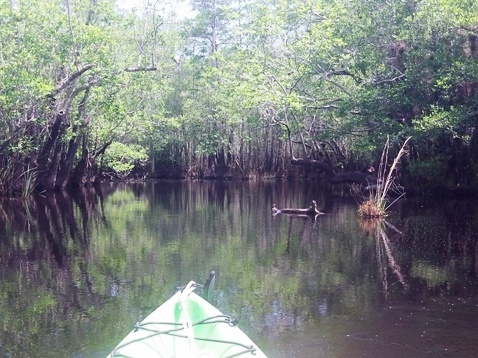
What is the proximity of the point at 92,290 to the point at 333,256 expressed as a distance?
4.46 metres

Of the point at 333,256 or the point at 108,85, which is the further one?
the point at 108,85

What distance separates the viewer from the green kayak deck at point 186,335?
4.88 meters

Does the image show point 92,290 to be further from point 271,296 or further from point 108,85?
point 108,85

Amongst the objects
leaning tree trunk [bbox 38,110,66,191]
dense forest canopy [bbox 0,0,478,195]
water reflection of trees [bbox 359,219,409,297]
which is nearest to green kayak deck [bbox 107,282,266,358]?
water reflection of trees [bbox 359,219,409,297]

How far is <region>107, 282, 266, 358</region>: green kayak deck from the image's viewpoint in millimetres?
4879

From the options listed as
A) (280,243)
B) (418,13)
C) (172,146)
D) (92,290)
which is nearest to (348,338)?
(92,290)

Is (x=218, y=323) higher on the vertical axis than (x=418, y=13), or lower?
lower

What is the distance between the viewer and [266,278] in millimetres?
9664

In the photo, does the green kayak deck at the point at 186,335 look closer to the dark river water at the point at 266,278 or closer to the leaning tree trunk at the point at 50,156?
the dark river water at the point at 266,278

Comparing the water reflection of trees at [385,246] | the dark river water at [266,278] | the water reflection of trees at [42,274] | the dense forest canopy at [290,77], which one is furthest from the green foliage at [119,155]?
the water reflection of trees at [385,246]

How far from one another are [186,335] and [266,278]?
4822 mm

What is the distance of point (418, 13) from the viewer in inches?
792

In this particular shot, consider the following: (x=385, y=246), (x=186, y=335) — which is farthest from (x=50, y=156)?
(x=186, y=335)

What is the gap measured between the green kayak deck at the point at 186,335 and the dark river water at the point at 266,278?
1.19 m
